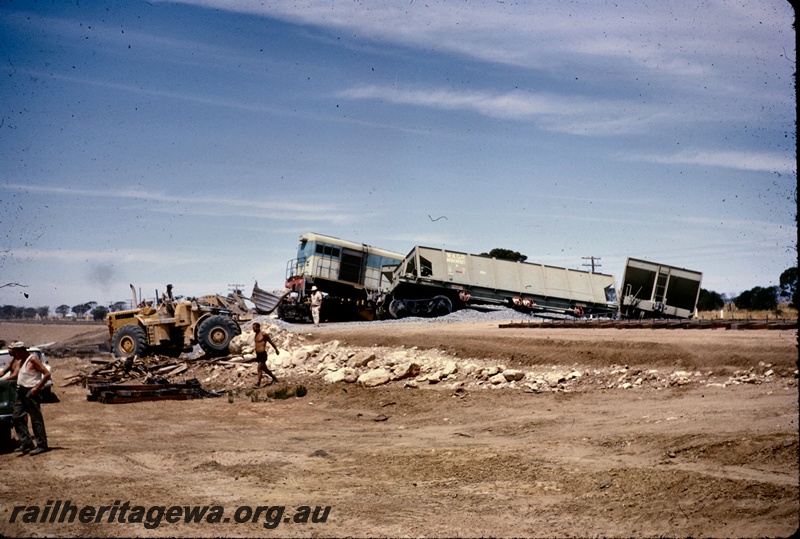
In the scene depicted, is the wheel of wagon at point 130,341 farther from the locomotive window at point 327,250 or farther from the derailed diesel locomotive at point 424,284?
the locomotive window at point 327,250

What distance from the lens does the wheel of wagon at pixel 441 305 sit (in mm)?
31766

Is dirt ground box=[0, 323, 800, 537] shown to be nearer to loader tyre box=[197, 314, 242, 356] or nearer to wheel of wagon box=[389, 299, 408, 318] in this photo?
loader tyre box=[197, 314, 242, 356]

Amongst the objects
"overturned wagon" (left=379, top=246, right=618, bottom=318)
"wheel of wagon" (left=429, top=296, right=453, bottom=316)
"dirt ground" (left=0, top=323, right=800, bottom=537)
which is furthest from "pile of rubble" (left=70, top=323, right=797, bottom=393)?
"wheel of wagon" (left=429, top=296, right=453, bottom=316)

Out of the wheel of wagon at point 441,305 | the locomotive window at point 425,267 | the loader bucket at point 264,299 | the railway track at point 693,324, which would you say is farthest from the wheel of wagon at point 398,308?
the railway track at point 693,324

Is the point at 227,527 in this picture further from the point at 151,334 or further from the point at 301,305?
the point at 301,305

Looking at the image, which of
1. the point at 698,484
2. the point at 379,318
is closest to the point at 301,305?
the point at 379,318

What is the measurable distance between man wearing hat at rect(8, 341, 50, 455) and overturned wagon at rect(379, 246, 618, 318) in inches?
860

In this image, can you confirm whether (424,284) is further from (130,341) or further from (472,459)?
(472,459)

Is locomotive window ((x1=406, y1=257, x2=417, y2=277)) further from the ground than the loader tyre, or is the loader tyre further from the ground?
locomotive window ((x1=406, y1=257, x2=417, y2=277))

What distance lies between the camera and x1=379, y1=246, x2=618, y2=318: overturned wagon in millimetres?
31812

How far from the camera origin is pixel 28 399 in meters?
10.1

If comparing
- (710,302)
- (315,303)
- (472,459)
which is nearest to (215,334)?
(315,303)

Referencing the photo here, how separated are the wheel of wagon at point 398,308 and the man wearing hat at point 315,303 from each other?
335 cm

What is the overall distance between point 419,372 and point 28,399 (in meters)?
9.73
